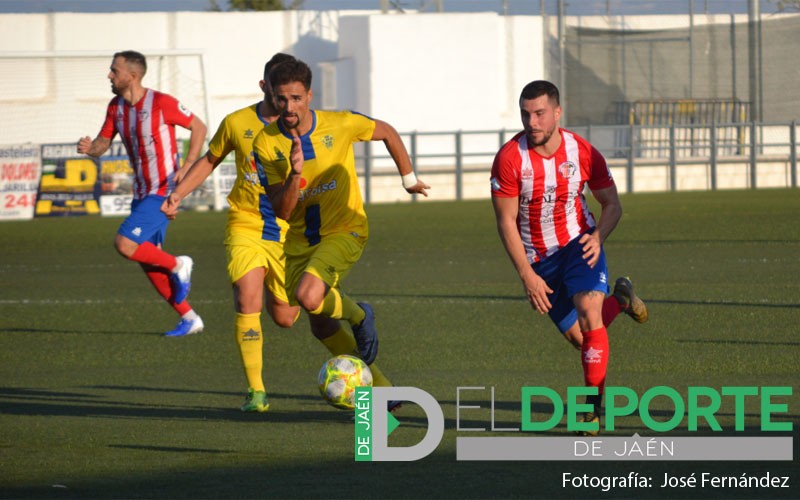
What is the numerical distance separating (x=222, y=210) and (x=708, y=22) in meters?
17.4

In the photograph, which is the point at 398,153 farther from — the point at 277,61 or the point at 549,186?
the point at 549,186

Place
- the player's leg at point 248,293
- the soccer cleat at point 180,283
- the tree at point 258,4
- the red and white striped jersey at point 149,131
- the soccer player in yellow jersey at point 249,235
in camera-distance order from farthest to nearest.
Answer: the tree at point 258,4, the soccer cleat at point 180,283, the red and white striped jersey at point 149,131, the soccer player in yellow jersey at point 249,235, the player's leg at point 248,293

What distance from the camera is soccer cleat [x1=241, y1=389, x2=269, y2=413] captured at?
24.6 ft

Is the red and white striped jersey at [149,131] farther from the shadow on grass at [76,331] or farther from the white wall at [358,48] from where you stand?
the white wall at [358,48]

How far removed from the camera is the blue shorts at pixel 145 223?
10.8 m

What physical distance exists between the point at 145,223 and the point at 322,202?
3.65 m

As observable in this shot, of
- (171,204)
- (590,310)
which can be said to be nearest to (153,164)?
(171,204)

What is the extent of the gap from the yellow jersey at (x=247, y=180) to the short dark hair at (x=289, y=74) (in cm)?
85

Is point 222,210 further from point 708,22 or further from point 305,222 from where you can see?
point 305,222

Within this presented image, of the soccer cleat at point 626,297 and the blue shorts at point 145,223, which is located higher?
the blue shorts at point 145,223

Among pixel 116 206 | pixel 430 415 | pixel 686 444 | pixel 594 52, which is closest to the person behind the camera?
pixel 686 444

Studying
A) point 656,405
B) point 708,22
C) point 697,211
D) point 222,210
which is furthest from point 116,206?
point 656,405

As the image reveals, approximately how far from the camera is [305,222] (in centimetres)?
766

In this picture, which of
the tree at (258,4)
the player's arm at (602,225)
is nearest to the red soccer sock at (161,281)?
the player's arm at (602,225)
